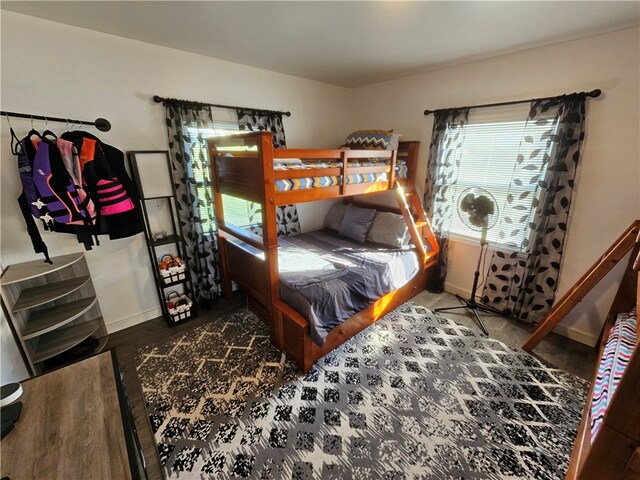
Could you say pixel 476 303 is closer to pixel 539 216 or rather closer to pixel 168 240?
pixel 539 216

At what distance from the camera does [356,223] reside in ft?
11.2

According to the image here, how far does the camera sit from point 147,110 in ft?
7.89

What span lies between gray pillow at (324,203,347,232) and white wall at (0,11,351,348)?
1.52 m

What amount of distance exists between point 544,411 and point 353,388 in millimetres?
1301

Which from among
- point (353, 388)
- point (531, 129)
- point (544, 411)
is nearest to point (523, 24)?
point (531, 129)

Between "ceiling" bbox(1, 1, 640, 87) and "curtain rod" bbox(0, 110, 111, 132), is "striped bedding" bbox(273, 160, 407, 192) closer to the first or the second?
"ceiling" bbox(1, 1, 640, 87)

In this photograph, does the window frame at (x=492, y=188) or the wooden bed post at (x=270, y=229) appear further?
the window frame at (x=492, y=188)

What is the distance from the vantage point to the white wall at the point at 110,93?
1.90m

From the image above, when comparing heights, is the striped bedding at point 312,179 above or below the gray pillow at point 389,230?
above

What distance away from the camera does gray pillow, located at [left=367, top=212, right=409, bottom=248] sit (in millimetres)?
3068

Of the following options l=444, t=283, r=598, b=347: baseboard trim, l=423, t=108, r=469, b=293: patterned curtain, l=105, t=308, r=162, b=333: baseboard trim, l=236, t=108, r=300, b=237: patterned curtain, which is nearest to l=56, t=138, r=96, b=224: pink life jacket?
l=105, t=308, r=162, b=333: baseboard trim

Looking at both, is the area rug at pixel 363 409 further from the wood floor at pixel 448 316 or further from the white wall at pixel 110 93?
the white wall at pixel 110 93

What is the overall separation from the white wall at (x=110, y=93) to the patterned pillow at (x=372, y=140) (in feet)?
3.26

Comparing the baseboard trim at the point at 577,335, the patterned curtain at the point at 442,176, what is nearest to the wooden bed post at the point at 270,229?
the patterned curtain at the point at 442,176
